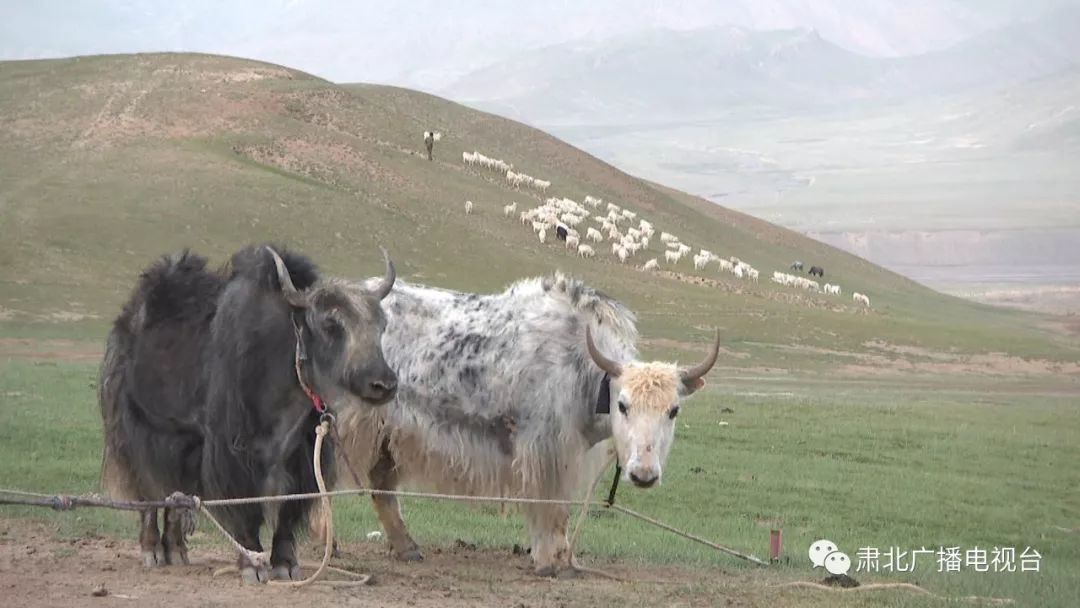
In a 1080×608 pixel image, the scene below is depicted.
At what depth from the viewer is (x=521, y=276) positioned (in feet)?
171

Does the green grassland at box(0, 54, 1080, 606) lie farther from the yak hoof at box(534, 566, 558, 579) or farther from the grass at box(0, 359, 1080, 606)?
the yak hoof at box(534, 566, 558, 579)

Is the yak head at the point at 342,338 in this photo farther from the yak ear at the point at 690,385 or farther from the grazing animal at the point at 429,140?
the grazing animal at the point at 429,140

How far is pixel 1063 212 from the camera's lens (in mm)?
179625

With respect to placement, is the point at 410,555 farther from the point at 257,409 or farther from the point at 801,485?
the point at 801,485

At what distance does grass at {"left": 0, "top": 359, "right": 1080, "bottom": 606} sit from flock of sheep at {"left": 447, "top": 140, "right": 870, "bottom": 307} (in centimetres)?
3175

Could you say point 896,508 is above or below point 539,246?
Answer: below

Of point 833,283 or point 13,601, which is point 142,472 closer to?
point 13,601

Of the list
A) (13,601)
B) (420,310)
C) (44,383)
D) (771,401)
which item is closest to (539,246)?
(771,401)

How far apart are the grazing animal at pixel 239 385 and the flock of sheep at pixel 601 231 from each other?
4887cm

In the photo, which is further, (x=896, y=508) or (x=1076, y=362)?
(x=1076, y=362)

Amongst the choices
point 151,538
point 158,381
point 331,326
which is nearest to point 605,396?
point 331,326

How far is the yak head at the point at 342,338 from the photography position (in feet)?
29.8

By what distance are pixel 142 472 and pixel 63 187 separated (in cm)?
4481

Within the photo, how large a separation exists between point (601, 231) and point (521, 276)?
43.4 feet
